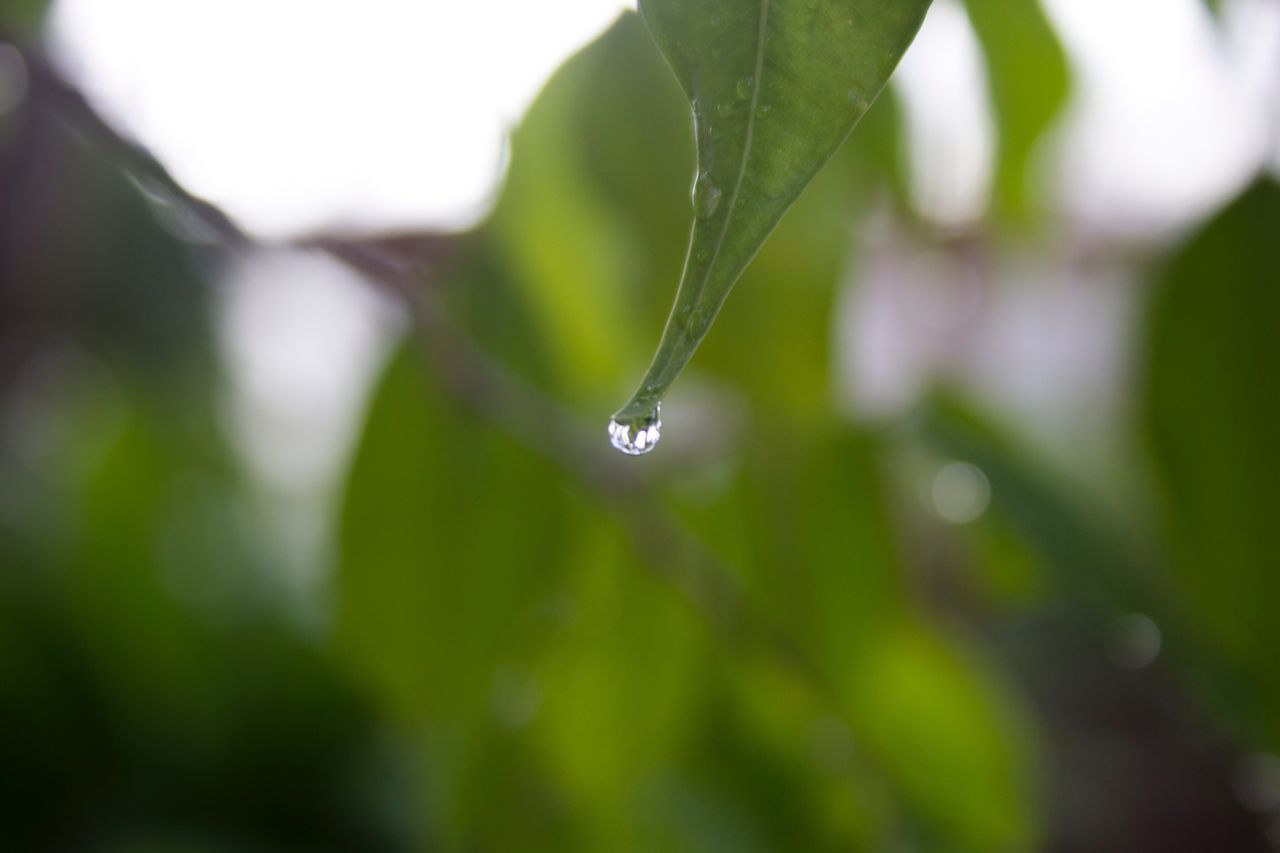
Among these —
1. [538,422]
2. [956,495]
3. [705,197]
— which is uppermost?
[956,495]

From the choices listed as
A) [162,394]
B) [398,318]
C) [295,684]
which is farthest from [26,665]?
[398,318]

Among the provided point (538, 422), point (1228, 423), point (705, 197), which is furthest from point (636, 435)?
point (1228, 423)

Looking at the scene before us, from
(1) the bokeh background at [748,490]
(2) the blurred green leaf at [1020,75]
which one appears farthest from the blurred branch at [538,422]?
(2) the blurred green leaf at [1020,75]

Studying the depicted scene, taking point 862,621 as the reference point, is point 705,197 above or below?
below

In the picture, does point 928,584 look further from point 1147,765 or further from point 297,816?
point 297,816

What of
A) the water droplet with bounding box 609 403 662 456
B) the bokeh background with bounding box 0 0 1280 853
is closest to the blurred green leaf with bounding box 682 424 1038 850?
the bokeh background with bounding box 0 0 1280 853

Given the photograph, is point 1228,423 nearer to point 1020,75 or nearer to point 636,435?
point 1020,75
